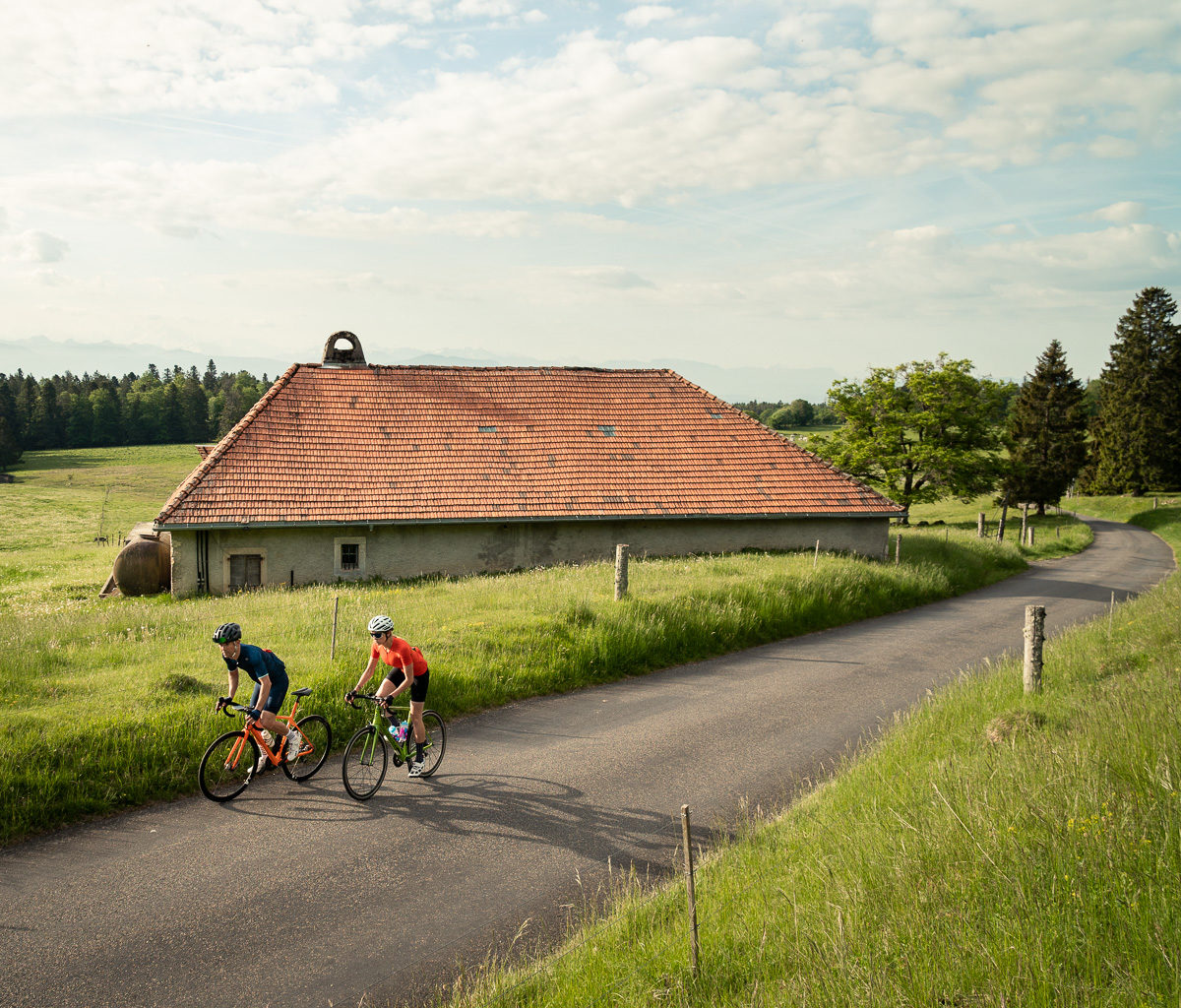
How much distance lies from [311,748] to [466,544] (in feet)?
43.2

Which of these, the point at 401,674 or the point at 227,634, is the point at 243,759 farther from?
the point at 401,674

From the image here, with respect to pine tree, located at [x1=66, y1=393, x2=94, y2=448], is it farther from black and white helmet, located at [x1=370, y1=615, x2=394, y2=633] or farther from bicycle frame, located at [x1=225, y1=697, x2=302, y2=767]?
black and white helmet, located at [x1=370, y1=615, x2=394, y2=633]

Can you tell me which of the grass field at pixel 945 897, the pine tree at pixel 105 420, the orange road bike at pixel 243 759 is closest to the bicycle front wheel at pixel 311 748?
the orange road bike at pixel 243 759

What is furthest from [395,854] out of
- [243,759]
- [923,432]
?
[923,432]

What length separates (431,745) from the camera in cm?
832

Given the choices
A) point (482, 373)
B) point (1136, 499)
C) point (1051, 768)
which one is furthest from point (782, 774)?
point (1136, 499)

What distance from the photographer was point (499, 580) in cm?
1738

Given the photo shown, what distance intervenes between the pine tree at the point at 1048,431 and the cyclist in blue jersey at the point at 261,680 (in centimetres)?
4988

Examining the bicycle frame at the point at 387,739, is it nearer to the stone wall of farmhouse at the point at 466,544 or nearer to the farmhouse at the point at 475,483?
the farmhouse at the point at 475,483

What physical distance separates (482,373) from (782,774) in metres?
21.3

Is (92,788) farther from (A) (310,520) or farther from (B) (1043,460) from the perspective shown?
(B) (1043,460)

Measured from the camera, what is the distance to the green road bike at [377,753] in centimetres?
775

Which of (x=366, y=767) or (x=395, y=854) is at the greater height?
(x=366, y=767)

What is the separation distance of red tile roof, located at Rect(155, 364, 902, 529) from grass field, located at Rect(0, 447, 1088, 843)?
2196 mm
